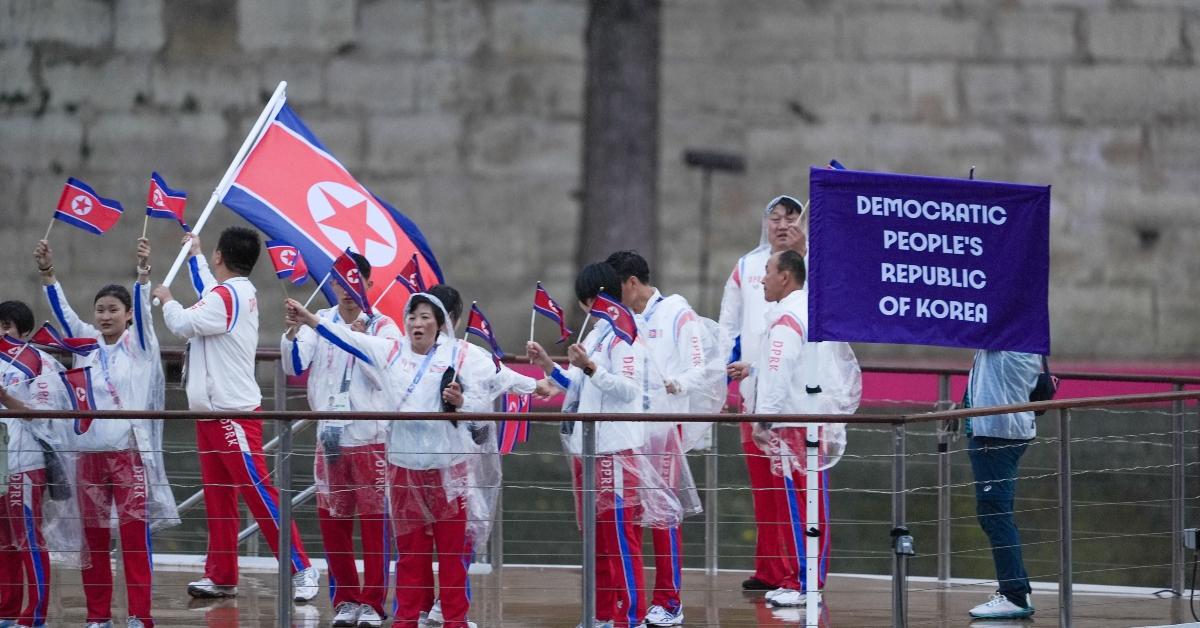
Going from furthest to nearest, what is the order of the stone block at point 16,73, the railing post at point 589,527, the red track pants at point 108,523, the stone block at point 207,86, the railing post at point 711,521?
the stone block at point 16,73 → the stone block at point 207,86 → the railing post at point 711,521 → the red track pants at point 108,523 → the railing post at point 589,527

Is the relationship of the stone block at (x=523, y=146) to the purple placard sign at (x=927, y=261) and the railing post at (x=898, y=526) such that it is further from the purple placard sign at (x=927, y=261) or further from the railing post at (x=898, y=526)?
the railing post at (x=898, y=526)

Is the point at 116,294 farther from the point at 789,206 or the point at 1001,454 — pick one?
the point at 1001,454

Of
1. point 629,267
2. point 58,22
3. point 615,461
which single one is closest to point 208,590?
point 615,461

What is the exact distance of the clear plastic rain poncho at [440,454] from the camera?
9234mm

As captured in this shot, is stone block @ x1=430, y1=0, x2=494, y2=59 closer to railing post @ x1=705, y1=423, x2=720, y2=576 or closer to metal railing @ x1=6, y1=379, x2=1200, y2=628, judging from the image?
railing post @ x1=705, y1=423, x2=720, y2=576

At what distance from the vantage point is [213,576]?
10500 millimetres

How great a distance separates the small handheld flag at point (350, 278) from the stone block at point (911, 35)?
314 inches

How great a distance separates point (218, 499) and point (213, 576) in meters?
0.51

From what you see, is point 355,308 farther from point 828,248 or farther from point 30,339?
point 828,248

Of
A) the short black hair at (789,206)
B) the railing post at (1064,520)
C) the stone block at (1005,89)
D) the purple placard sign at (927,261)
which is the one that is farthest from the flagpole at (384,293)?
the stone block at (1005,89)

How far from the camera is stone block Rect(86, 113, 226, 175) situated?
17.1 metres

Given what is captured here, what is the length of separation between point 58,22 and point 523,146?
3.97m

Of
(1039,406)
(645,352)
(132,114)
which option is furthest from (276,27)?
(1039,406)

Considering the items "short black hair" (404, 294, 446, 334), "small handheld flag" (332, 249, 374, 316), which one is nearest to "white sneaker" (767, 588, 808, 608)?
"short black hair" (404, 294, 446, 334)
